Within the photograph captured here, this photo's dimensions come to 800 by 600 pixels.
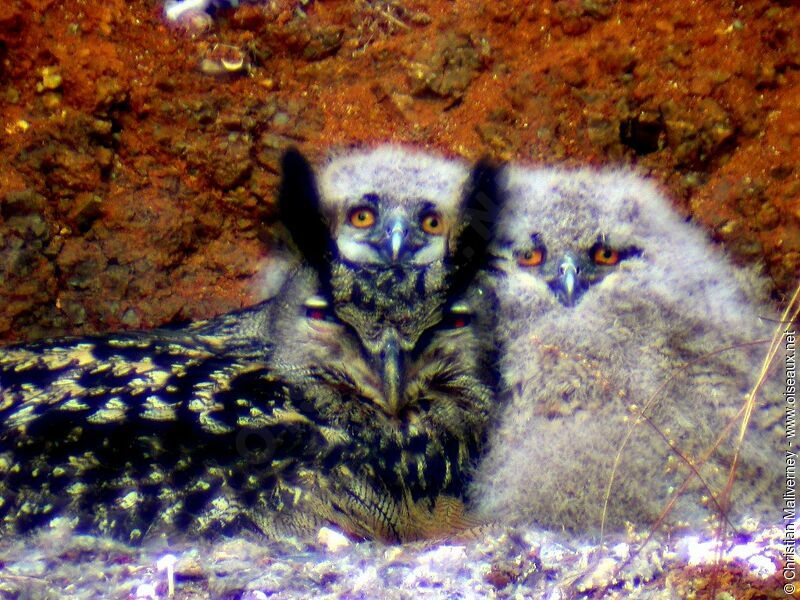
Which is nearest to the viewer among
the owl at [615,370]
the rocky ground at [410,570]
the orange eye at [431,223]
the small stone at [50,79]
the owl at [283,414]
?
the rocky ground at [410,570]

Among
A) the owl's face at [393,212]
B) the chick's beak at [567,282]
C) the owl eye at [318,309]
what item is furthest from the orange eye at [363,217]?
the chick's beak at [567,282]

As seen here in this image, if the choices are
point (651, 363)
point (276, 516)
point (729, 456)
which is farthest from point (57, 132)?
point (729, 456)

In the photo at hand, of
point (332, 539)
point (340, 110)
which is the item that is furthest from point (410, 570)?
point (340, 110)

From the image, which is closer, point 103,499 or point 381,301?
point 103,499

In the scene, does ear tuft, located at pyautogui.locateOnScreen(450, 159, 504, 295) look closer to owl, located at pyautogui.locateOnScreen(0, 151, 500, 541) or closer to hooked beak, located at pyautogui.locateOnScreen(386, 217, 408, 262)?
owl, located at pyautogui.locateOnScreen(0, 151, 500, 541)

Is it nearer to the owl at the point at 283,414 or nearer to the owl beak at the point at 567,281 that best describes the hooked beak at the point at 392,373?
the owl at the point at 283,414

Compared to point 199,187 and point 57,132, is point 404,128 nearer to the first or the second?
point 199,187
